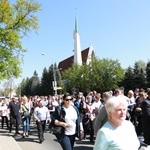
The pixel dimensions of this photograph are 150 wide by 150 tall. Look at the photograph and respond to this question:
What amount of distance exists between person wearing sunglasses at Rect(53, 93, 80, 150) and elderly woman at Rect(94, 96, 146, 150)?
3.55m

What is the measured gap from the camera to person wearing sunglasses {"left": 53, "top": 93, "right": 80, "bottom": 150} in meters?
7.92

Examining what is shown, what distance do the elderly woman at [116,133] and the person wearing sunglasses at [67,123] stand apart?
11.6 ft

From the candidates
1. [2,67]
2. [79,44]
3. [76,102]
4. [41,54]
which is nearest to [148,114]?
[76,102]

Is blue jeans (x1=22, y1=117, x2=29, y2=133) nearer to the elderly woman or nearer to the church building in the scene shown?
the elderly woman

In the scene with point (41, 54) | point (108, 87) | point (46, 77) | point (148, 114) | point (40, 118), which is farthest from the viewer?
point (46, 77)

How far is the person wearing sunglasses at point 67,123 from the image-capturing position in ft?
26.0

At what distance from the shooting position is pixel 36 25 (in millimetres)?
27406

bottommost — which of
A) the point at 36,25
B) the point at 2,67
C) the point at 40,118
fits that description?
the point at 40,118

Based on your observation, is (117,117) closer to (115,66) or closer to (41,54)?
(41,54)

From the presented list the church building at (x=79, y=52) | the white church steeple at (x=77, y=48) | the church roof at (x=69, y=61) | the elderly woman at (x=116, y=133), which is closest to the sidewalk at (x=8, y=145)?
the elderly woman at (x=116, y=133)

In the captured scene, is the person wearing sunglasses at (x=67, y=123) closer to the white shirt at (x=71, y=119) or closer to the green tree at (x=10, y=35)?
the white shirt at (x=71, y=119)

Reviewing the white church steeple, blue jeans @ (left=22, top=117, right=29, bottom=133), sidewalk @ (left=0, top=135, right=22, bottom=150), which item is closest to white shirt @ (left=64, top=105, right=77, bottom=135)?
sidewalk @ (left=0, top=135, right=22, bottom=150)

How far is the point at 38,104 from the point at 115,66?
6048 cm

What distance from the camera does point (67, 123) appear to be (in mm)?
8000
